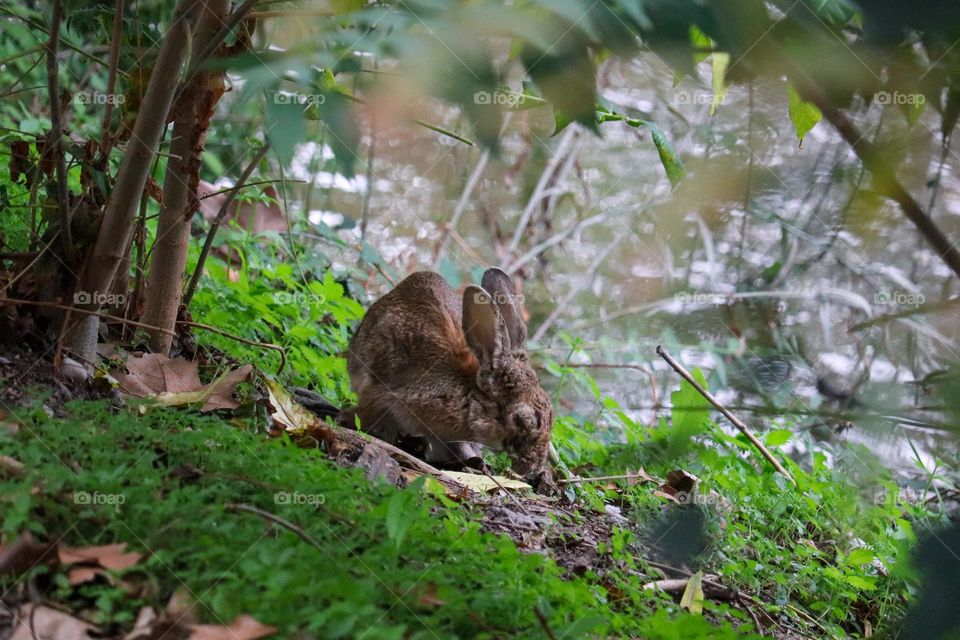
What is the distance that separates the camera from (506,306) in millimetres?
5426

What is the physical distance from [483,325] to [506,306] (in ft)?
1.05

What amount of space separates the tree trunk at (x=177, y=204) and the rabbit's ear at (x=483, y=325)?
5.33 ft

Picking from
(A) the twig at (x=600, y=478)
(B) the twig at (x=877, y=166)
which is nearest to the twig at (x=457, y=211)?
(A) the twig at (x=600, y=478)

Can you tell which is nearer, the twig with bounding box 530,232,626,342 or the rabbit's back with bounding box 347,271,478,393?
the rabbit's back with bounding box 347,271,478,393

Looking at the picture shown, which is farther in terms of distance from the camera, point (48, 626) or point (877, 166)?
point (48, 626)

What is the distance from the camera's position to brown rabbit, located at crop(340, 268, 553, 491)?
16.4 feet

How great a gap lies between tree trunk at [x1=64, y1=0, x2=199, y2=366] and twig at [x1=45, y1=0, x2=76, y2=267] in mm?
115

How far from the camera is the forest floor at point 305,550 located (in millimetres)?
2078

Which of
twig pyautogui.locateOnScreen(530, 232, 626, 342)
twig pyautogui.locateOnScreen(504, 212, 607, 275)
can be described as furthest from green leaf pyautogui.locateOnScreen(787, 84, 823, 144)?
twig pyautogui.locateOnScreen(504, 212, 607, 275)

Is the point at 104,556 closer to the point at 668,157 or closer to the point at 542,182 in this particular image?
the point at 668,157

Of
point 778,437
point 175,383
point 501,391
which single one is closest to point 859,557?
point 778,437

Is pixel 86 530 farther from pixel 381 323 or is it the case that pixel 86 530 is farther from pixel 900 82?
pixel 381 323

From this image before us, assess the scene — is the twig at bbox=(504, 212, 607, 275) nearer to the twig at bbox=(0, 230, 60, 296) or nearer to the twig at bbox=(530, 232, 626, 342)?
the twig at bbox=(530, 232, 626, 342)

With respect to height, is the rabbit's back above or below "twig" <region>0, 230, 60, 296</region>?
below
